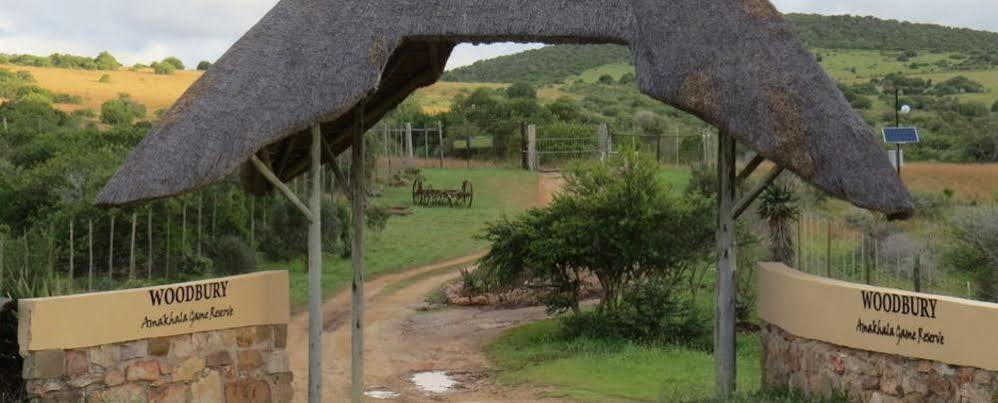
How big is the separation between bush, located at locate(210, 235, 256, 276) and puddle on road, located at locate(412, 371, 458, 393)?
7091 millimetres

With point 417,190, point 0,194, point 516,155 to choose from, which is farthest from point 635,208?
point 516,155

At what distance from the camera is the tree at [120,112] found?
48.6 m

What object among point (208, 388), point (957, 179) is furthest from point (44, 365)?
point (957, 179)

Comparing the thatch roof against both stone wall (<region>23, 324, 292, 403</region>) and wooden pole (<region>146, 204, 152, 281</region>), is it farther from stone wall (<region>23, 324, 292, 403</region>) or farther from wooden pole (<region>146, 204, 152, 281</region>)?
wooden pole (<region>146, 204, 152, 281</region>)

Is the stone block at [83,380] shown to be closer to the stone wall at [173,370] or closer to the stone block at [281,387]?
the stone wall at [173,370]

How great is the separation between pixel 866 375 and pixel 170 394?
577 cm

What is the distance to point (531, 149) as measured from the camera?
40375 millimetres

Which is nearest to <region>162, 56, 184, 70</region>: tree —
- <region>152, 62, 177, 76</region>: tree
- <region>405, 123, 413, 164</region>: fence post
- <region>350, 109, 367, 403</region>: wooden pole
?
<region>152, 62, 177, 76</region>: tree

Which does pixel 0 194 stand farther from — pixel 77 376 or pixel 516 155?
pixel 516 155

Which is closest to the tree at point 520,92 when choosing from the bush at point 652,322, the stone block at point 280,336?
the bush at point 652,322

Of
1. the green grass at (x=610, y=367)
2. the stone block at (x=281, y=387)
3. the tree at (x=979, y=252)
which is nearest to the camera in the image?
the stone block at (x=281, y=387)

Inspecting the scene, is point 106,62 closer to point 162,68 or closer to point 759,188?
point 162,68

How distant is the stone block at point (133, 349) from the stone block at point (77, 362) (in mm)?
309

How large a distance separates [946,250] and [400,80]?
10.4 meters
